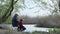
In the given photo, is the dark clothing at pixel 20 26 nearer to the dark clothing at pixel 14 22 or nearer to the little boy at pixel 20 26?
the little boy at pixel 20 26

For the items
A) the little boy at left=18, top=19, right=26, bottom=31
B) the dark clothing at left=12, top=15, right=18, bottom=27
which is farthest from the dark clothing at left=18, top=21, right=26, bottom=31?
the dark clothing at left=12, top=15, right=18, bottom=27

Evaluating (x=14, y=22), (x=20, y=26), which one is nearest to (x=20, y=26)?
(x=20, y=26)

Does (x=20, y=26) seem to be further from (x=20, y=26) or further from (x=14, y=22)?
(x=14, y=22)

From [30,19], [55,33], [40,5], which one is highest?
[40,5]

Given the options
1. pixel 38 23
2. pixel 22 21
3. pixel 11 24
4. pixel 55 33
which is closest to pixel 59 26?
pixel 55 33

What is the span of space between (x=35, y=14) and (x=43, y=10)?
358 mm

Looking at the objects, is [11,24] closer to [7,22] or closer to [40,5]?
[7,22]

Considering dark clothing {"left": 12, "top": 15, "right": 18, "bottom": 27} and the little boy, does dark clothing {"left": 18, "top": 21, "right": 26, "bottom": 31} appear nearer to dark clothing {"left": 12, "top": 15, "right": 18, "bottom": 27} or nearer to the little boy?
the little boy

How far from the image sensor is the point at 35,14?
7281 mm

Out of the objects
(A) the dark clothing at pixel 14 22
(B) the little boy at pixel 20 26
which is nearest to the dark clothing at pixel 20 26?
(B) the little boy at pixel 20 26

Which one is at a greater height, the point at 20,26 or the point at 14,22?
the point at 14,22

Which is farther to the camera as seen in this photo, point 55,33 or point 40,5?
point 40,5

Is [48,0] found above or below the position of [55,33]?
above

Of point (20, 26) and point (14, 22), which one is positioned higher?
point (14, 22)
